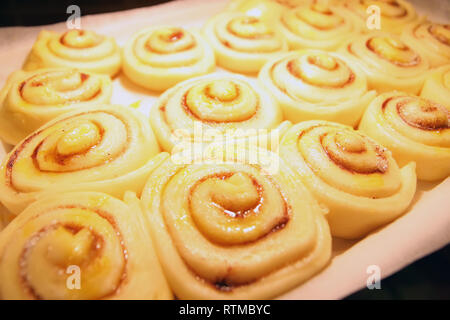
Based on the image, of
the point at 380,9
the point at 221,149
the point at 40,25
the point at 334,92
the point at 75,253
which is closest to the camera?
the point at 75,253

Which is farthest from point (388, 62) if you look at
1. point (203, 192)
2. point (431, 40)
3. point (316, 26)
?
point (203, 192)

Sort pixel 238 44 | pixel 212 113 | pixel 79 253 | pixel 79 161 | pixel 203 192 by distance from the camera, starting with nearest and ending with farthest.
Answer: pixel 79 253, pixel 203 192, pixel 79 161, pixel 212 113, pixel 238 44

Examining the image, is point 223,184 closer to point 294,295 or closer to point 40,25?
point 294,295

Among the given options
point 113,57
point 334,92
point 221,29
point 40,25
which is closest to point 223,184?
point 334,92

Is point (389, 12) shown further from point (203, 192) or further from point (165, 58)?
point (203, 192)

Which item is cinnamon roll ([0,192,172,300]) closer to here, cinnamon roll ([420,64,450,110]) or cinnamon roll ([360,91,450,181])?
cinnamon roll ([360,91,450,181])

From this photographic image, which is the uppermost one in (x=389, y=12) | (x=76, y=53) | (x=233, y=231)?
(x=389, y=12)

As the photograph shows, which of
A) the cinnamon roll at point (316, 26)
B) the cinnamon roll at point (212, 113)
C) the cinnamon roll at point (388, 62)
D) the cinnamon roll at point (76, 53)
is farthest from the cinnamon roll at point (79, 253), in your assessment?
the cinnamon roll at point (316, 26)

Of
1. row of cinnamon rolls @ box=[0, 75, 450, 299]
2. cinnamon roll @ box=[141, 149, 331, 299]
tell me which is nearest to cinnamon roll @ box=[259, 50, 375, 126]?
row of cinnamon rolls @ box=[0, 75, 450, 299]
